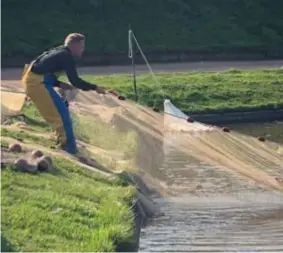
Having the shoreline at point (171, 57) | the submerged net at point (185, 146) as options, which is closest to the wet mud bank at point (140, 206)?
the submerged net at point (185, 146)

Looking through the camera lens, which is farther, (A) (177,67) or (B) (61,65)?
(A) (177,67)

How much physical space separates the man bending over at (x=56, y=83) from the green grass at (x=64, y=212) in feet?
4.33

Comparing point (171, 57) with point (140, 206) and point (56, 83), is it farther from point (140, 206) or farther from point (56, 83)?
point (140, 206)

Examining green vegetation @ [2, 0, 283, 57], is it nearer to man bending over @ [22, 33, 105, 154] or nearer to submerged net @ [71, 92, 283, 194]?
submerged net @ [71, 92, 283, 194]

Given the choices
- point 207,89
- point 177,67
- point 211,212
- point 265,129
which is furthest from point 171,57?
point 211,212

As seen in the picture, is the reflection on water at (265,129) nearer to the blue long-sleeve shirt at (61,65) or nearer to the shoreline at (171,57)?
the blue long-sleeve shirt at (61,65)

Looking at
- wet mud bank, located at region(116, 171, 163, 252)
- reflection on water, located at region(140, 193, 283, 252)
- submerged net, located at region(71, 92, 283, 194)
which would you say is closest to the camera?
wet mud bank, located at region(116, 171, 163, 252)

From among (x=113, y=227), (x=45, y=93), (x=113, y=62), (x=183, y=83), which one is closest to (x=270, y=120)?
(x=183, y=83)

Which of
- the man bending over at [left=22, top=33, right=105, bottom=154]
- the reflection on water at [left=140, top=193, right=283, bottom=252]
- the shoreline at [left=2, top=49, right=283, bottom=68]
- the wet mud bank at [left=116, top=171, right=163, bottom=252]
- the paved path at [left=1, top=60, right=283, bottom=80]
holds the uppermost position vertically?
the man bending over at [left=22, top=33, right=105, bottom=154]

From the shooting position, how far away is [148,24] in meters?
38.5

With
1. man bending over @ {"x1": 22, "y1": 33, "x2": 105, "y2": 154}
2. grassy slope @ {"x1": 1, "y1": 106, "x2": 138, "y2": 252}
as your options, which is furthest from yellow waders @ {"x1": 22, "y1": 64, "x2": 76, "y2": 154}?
grassy slope @ {"x1": 1, "y1": 106, "x2": 138, "y2": 252}

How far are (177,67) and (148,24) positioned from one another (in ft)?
17.8

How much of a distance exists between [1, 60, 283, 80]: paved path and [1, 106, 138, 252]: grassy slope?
738 inches

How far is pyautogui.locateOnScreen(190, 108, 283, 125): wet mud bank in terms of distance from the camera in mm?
25359
